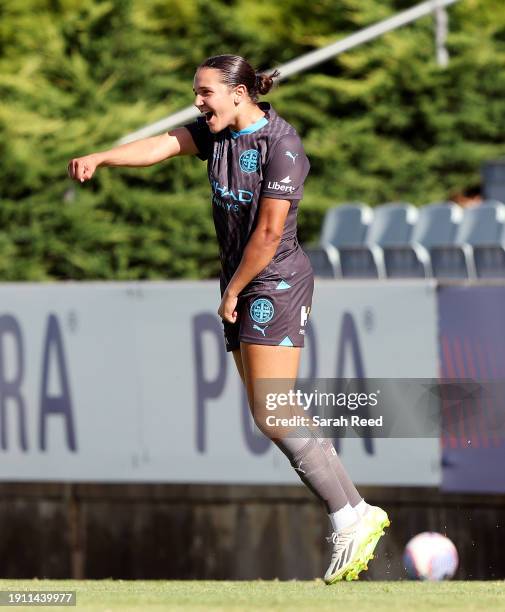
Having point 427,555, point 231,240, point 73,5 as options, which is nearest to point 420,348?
point 427,555

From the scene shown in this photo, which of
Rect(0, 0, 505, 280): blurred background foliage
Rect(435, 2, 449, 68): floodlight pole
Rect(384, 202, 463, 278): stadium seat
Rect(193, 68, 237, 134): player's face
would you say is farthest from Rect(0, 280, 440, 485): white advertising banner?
Rect(435, 2, 449, 68): floodlight pole

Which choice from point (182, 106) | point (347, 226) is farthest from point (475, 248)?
point (182, 106)

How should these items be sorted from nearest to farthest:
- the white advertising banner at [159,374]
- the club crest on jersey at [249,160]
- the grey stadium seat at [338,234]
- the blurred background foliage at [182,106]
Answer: the club crest on jersey at [249,160]
the white advertising banner at [159,374]
the grey stadium seat at [338,234]
the blurred background foliage at [182,106]

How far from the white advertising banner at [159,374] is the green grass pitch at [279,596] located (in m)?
2.63

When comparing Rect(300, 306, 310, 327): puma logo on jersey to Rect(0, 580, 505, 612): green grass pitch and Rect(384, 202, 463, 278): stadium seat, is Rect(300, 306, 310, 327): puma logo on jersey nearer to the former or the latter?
Rect(0, 580, 505, 612): green grass pitch

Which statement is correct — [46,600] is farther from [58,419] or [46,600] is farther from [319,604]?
[58,419]

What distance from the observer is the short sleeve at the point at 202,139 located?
589cm

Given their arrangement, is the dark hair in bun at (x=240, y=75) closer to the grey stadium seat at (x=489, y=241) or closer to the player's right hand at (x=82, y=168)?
the player's right hand at (x=82, y=168)

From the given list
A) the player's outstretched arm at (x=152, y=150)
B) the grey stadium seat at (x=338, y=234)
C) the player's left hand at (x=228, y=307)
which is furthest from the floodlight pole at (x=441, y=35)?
the player's left hand at (x=228, y=307)

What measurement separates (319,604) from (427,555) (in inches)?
88.4

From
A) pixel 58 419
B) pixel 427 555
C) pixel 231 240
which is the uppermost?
pixel 231 240

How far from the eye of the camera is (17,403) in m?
9.55

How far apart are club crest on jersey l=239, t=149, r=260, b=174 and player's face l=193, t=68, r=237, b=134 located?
14 cm

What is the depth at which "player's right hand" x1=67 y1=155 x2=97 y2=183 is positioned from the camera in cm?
564
